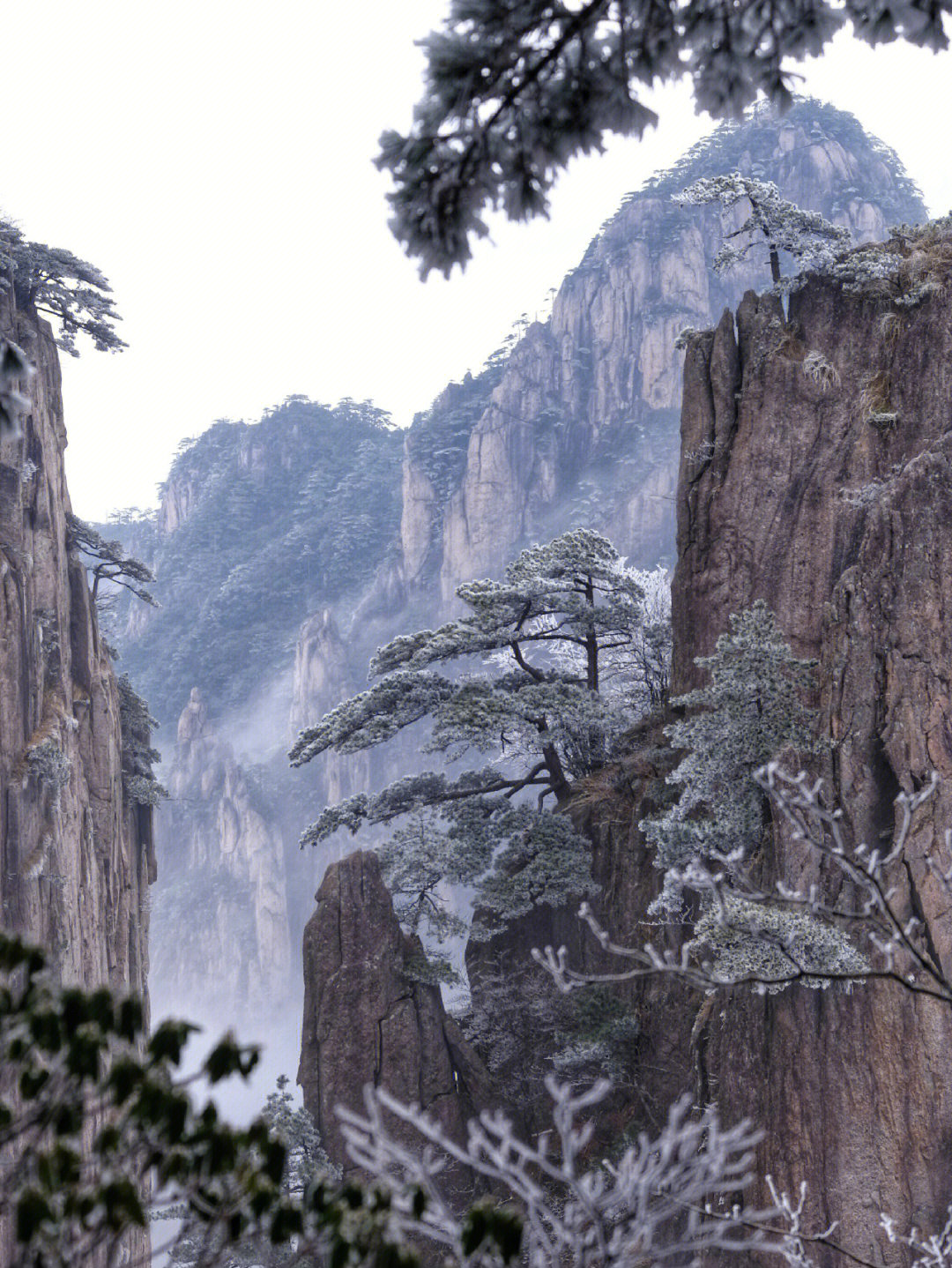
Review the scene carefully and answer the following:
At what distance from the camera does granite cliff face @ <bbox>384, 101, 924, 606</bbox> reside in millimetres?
61438

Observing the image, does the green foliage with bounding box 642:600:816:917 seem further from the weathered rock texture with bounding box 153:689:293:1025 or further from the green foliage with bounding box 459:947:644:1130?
the weathered rock texture with bounding box 153:689:293:1025

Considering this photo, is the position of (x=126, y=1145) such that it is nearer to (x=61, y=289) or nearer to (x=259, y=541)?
(x=61, y=289)

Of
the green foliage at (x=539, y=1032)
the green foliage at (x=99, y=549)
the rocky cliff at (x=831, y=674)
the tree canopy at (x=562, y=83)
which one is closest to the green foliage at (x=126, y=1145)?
the tree canopy at (x=562, y=83)

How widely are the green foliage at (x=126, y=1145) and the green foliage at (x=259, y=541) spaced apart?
7148 centimetres

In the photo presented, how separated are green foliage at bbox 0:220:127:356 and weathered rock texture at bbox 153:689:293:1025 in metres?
36.8

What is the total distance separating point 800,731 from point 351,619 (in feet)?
198

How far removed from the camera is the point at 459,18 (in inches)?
134

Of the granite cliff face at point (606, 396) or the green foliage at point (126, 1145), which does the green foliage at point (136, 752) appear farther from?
the granite cliff face at point (606, 396)

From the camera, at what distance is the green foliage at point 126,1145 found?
2383 mm

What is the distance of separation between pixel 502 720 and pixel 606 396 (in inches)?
1983

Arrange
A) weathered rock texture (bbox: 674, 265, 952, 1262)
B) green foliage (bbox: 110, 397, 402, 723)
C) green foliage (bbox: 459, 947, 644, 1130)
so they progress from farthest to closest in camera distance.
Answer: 1. green foliage (bbox: 110, 397, 402, 723)
2. green foliage (bbox: 459, 947, 644, 1130)
3. weathered rock texture (bbox: 674, 265, 952, 1262)

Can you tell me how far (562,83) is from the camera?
3709 mm

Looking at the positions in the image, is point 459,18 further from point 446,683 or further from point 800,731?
point 446,683

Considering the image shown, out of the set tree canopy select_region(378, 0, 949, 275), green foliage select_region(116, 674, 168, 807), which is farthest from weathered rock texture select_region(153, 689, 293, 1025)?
tree canopy select_region(378, 0, 949, 275)
